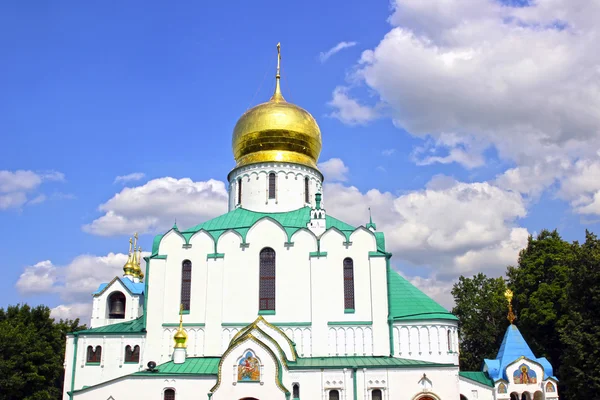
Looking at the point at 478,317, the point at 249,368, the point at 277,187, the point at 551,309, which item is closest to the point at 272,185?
the point at 277,187

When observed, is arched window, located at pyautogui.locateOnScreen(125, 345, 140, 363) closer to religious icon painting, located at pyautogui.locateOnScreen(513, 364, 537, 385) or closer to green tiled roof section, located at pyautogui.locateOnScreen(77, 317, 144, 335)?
green tiled roof section, located at pyautogui.locateOnScreen(77, 317, 144, 335)

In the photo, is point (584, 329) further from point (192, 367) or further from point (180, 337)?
point (180, 337)

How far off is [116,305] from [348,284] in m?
12.2

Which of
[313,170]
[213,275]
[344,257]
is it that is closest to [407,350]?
[344,257]

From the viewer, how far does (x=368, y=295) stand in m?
23.7

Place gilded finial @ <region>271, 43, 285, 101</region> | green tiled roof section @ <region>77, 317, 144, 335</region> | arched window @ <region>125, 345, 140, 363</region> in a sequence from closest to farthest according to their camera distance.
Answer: arched window @ <region>125, 345, 140, 363</region>, green tiled roof section @ <region>77, 317, 144, 335</region>, gilded finial @ <region>271, 43, 285, 101</region>

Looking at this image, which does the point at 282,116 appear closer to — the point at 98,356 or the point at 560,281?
the point at 98,356

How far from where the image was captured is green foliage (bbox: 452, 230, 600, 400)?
22359 millimetres

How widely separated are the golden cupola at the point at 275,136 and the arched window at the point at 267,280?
6.36m

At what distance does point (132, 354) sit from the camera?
23922mm

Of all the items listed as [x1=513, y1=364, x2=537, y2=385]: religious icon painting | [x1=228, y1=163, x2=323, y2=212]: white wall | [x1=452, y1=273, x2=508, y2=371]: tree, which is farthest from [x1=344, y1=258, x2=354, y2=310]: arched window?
[x1=452, y1=273, x2=508, y2=371]: tree

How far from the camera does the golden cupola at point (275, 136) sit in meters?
29.5

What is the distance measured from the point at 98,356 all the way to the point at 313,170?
1387cm

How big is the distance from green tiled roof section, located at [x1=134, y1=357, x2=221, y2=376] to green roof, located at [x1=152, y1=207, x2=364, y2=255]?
203 inches
